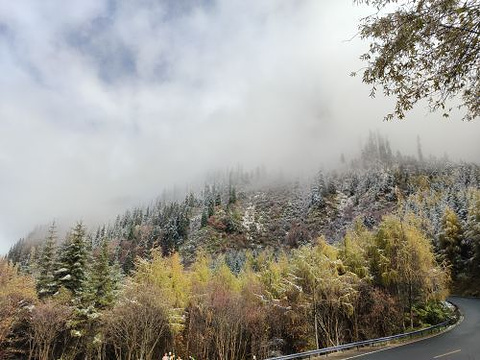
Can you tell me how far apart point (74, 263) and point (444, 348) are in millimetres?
27933

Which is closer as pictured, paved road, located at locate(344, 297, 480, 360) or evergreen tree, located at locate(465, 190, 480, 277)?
paved road, located at locate(344, 297, 480, 360)

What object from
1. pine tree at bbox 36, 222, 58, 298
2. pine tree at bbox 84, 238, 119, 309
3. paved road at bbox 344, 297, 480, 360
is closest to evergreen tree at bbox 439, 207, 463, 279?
paved road at bbox 344, 297, 480, 360

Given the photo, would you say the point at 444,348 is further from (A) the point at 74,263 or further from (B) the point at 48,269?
(B) the point at 48,269

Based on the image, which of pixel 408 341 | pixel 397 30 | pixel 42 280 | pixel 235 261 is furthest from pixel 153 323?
pixel 235 261

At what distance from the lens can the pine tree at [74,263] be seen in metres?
31.1

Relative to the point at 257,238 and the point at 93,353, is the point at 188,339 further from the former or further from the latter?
the point at 257,238

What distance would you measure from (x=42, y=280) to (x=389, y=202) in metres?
175

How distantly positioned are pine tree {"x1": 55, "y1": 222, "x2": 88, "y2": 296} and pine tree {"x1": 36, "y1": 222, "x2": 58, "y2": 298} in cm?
87

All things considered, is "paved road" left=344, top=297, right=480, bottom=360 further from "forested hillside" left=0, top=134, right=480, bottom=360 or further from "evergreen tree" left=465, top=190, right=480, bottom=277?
"evergreen tree" left=465, top=190, right=480, bottom=277

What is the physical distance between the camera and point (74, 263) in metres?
31.7

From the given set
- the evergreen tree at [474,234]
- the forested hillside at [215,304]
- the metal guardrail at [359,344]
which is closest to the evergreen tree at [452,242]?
the evergreen tree at [474,234]

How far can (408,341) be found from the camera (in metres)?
25.3

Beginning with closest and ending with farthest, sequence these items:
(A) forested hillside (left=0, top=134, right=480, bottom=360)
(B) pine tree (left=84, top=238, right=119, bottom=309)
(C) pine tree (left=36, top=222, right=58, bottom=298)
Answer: (A) forested hillside (left=0, top=134, right=480, bottom=360)
(B) pine tree (left=84, top=238, right=119, bottom=309)
(C) pine tree (left=36, top=222, right=58, bottom=298)

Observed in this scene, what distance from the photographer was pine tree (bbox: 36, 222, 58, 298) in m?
31.1
